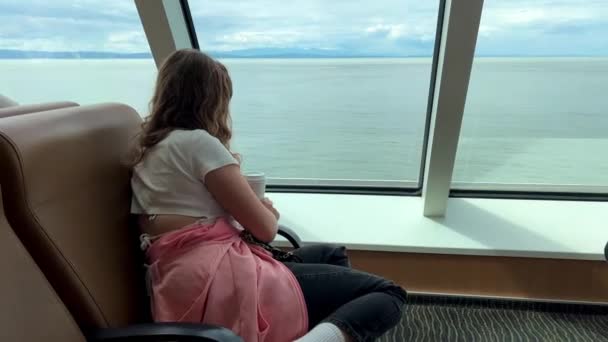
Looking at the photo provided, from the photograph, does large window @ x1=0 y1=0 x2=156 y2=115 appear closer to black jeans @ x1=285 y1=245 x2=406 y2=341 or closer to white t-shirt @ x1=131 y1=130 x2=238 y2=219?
white t-shirt @ x1=131 y1=130 x2=238 y2=219

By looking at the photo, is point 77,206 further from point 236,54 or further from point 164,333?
point 236,54

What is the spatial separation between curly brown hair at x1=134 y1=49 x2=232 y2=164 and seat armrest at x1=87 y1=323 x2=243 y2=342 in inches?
17.7

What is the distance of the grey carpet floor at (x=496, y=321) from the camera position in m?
1.96

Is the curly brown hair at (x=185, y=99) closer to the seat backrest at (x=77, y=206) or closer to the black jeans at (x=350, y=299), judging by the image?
the seat backrest at (x=77, y=206)

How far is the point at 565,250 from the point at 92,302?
189 centimetres

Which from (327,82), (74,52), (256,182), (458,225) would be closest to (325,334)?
(256,182)

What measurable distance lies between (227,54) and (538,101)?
154 cm

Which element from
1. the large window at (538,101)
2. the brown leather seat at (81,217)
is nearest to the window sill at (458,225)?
the large window at (538,101)

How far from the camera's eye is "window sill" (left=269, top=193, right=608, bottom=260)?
2096mm

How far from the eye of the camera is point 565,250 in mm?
2049

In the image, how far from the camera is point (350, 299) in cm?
132

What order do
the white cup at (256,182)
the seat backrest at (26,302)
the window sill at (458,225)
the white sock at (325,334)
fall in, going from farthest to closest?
the window sill at (458,225) → the white cup at (256,182) → the white sock at (325,334) → the seat backrest at (26,302)

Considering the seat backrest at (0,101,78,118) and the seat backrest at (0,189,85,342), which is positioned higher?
the seat backrest at (0,101,78,118)

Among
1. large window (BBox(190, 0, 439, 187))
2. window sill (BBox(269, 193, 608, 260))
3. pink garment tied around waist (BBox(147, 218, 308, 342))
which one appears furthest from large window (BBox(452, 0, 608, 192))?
pink garment tied around waist (BBox(147, 218, 308, 342))
